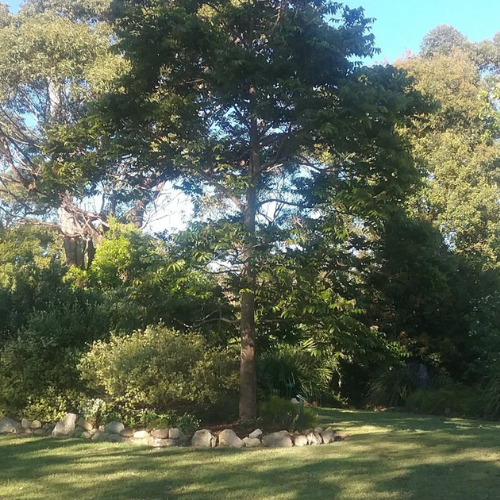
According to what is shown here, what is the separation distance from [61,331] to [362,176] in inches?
211

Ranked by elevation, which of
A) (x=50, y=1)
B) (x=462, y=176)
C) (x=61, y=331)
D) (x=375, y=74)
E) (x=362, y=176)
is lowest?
(x=61, y=331)

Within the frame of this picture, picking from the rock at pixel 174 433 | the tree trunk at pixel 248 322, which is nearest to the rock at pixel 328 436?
the tree trunk at pixel 248 322

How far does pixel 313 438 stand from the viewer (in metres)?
8.10

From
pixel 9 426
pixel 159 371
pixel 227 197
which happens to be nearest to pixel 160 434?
pixel 159 371

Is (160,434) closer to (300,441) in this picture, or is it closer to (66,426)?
(66,426)

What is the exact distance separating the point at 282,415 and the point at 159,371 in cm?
202

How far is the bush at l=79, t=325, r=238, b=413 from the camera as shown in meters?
8.45

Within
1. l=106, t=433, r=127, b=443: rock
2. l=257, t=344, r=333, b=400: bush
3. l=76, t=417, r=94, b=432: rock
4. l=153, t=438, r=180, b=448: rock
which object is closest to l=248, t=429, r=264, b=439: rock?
l=153, t=438, r=180, b=448: rock

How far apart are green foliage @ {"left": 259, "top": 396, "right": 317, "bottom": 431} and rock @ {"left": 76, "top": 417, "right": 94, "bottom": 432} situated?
2576 millimetres

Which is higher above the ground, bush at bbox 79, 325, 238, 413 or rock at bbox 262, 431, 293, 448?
bush at bbox 79, 325, 238, 413

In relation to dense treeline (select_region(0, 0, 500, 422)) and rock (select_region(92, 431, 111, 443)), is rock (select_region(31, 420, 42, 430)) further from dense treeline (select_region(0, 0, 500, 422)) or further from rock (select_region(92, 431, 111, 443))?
rock (select_region(92, 431, 111, 443))

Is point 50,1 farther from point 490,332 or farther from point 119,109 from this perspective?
point 490,332

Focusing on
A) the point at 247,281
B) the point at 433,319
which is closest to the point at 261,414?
the point at 247,281

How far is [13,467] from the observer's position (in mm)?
6402
